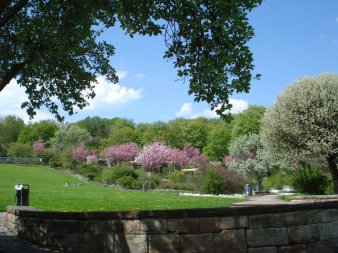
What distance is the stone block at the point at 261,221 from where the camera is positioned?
715 cm

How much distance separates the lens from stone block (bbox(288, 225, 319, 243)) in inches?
287

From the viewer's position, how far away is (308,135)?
28.3 meters

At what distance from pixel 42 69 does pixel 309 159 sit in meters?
22.7

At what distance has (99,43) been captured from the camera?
12.0 m

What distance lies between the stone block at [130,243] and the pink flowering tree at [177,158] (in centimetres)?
5305

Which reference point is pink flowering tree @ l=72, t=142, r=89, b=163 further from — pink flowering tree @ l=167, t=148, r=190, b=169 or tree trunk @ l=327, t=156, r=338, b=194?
tree trunk @ l=327, t=156, r=338, b=194

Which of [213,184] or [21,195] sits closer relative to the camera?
[21,195]

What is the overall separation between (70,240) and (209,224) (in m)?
2.76

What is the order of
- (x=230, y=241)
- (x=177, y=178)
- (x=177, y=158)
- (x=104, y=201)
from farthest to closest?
(x=177, y=158), (x=177, y=178), (x=104, y=201), (x=230, y=241)

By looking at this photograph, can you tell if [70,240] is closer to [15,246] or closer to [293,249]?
[15,246]

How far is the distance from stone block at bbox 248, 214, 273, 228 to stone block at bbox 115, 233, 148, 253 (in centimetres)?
180

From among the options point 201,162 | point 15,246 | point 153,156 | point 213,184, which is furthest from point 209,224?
point 153,156

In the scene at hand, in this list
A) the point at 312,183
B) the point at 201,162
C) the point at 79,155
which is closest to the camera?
the point at 312,183

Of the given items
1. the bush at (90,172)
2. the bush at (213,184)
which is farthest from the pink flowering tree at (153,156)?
the bush at (213,184)
